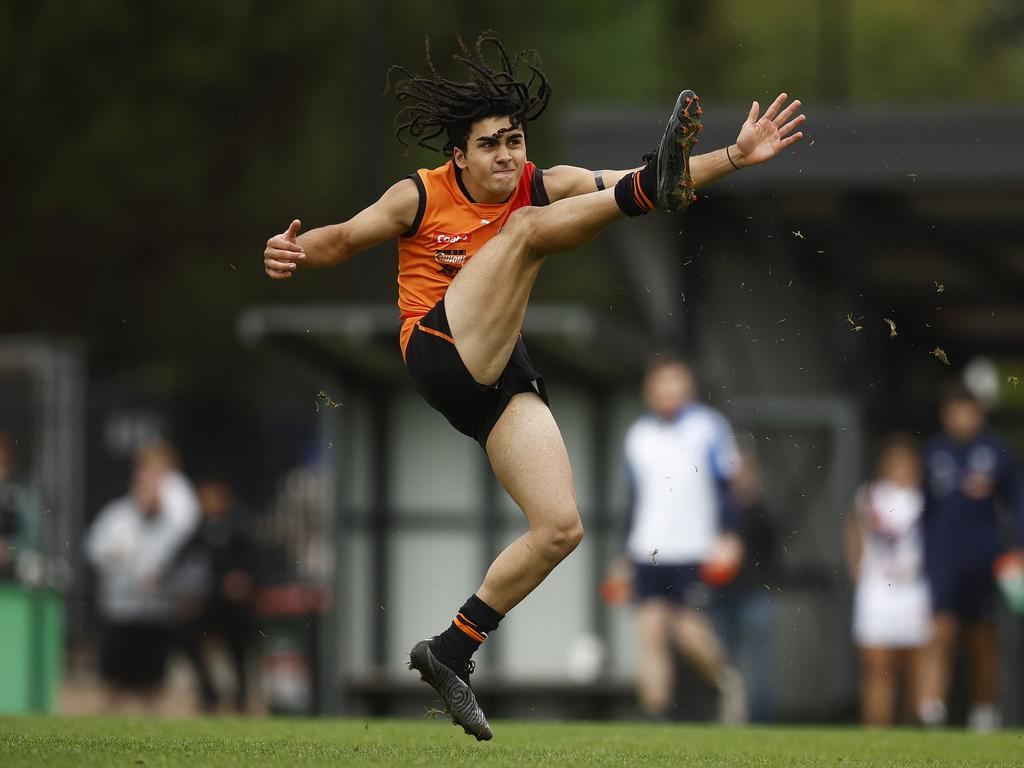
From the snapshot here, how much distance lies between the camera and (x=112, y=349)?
27531 mm

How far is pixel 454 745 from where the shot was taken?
755 cm

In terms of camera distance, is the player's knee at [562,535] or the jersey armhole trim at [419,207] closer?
the player's knee at [562,535]

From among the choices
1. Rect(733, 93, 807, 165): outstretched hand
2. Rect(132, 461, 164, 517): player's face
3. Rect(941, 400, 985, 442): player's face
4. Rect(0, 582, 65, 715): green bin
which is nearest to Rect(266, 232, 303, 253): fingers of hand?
Rect(733, 93, 807, 165): outstretched hand

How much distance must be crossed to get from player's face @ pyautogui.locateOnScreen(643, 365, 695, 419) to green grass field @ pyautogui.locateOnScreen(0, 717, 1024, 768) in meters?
2.37

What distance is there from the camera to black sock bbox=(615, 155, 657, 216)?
22.7 feet

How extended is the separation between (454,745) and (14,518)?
282 inches

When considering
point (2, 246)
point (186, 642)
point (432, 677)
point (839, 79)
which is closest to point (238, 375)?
point (2, 246)

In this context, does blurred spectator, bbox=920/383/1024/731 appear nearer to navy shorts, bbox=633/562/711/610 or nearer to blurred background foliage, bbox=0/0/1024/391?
navy shorts, bbox=633/562/711/610

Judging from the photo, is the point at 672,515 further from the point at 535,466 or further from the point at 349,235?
the point at 349,235

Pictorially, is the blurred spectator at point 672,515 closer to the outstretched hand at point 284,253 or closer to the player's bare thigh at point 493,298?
the player's bare thigh at point 493,298

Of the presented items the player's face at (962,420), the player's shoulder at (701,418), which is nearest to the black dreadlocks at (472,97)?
the player's shoulder at (701,418)

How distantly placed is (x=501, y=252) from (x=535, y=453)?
0.74 m

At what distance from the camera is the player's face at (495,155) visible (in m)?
7.22

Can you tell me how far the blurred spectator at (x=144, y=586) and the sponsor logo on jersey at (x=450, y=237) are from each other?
27.4ft
